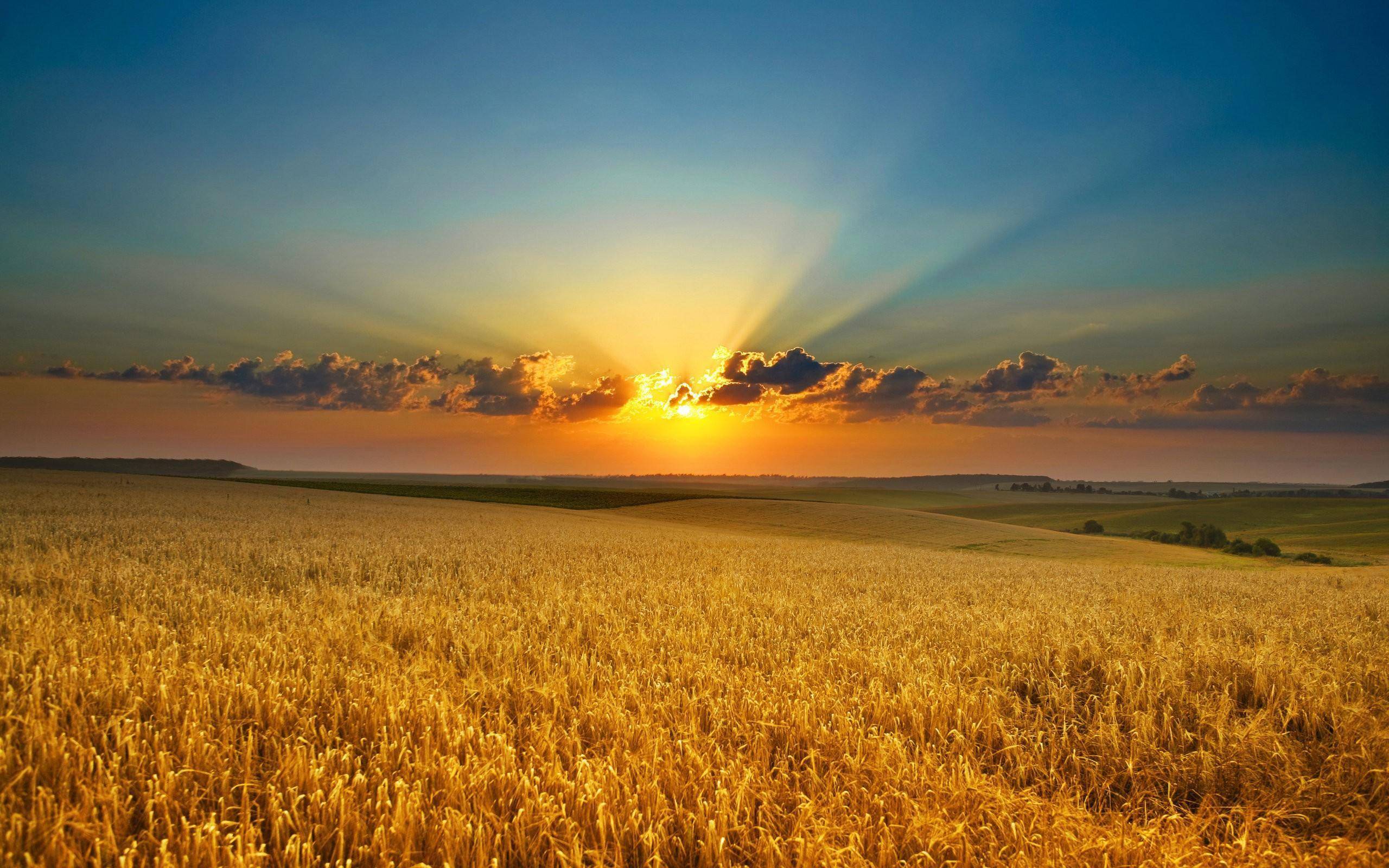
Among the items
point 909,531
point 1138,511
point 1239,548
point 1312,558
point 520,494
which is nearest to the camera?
point 1312,558

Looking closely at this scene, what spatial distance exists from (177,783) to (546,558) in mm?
11440

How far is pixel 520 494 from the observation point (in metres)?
82.1

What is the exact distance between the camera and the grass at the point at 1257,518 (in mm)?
57750

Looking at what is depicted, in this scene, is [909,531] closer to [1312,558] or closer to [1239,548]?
[1239,548]

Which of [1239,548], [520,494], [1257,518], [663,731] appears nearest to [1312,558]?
[1239,548]

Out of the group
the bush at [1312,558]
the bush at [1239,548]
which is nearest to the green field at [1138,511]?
the bush at [1312,558]

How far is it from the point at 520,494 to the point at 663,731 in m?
81.5

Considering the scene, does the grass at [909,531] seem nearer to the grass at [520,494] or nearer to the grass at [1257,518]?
the grass at [520,494]

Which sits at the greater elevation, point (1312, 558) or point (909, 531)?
point (909, 531)

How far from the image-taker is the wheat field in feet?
9.27

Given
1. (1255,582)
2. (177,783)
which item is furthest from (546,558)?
(1255,582)

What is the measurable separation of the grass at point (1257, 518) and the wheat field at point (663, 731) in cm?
5954

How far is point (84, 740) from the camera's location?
363 centimetres

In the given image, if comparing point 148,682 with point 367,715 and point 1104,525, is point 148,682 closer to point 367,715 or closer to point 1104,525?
point 367,715
